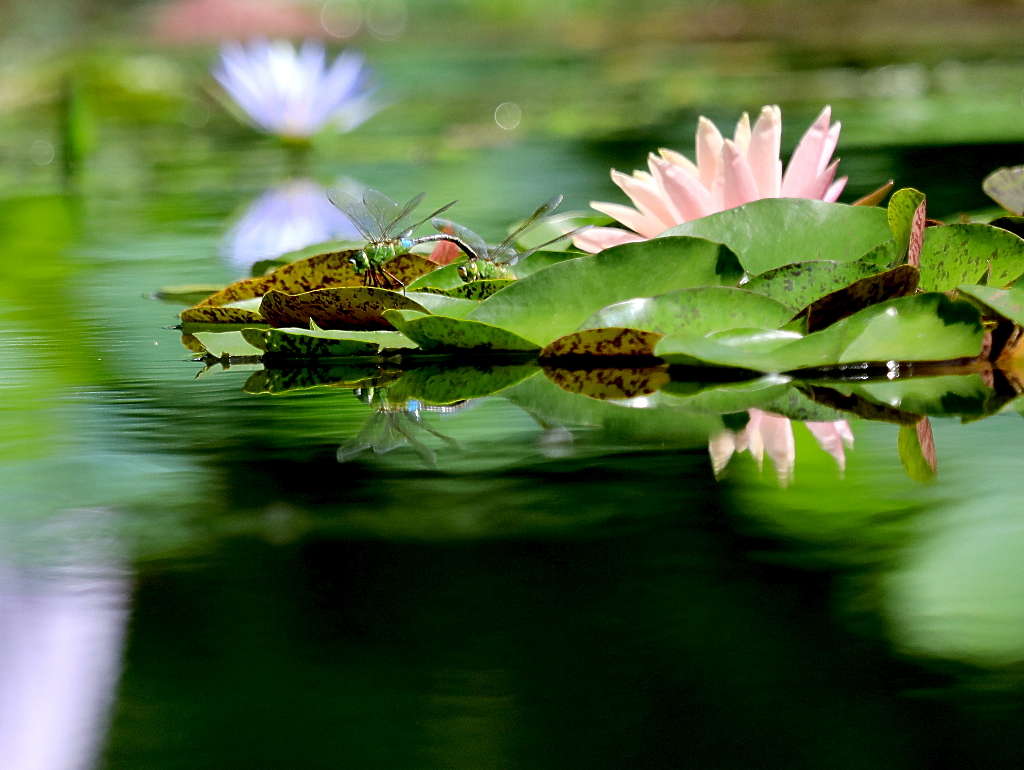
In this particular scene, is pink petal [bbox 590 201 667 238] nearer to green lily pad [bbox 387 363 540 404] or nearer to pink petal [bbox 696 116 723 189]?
pink petal [bbox 696 116 723 189]

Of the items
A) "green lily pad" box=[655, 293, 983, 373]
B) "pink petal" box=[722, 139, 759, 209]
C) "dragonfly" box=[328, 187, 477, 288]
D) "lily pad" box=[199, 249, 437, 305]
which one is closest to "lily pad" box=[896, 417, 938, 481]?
"green lily pad" box=[655, 293, 983, 373]

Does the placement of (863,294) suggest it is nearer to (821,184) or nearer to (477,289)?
(821,184)

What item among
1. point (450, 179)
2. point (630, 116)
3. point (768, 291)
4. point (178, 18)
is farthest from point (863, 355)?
point (178, 18)

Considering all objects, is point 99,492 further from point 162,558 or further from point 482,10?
point 482,10

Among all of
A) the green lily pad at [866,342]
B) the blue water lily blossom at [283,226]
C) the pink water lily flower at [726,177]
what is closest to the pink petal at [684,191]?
the pink water lily flower at [726,177]

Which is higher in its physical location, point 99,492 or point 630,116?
point 630,116
